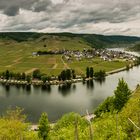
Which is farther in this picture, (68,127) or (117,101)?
(117,101)

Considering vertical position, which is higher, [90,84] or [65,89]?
[90,84]

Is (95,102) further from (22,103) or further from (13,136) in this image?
(13,136)

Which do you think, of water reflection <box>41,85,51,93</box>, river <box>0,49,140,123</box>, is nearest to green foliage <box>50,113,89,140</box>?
river <box>0,49,140,123</box>

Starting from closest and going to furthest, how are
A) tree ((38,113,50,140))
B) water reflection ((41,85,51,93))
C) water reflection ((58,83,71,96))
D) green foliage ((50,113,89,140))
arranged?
1. green foliage ((50,113,89,140))
2. tree ((38,113,50,140))
3. water reflection ((58,83,71,96))
4. water reflection ((41,85,51,93))

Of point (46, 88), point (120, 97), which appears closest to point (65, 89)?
point (46, 88)

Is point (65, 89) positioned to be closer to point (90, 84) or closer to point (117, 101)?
point (90, 84)

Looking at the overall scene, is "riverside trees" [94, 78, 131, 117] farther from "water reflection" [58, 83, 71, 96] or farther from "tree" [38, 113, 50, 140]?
"water reflection" [58, 83, 71, 96]

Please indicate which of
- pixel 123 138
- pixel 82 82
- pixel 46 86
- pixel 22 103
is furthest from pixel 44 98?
pixel 123 138

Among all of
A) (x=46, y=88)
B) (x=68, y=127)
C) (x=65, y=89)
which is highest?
(x=68, y=127)
